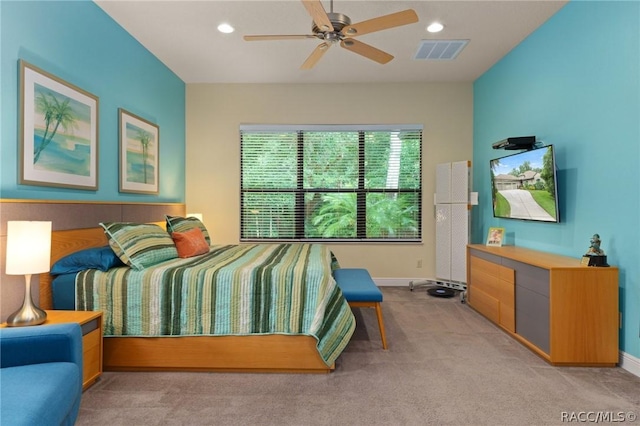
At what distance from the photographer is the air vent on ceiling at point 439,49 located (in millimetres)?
3607

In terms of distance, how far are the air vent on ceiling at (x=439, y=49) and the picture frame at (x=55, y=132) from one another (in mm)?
3287

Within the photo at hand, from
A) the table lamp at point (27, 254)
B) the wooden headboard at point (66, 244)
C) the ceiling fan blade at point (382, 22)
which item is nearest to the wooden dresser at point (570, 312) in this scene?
the ceiling fan blade at point (382, 22)

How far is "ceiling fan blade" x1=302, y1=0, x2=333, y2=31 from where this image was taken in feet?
6.95

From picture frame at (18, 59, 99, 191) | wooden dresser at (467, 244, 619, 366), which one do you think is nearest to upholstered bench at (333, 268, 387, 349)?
wooden dresser at (467, 244, 619, 366)

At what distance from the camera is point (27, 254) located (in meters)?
1.83

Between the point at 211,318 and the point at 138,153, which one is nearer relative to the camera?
the point at 211,318

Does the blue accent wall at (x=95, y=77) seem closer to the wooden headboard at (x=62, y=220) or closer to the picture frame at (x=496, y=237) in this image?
the wooden headboard at (x=62, y=220)

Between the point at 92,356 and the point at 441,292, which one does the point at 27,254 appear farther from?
the point at 441,292

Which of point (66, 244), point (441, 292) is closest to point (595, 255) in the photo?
point (441, 292)

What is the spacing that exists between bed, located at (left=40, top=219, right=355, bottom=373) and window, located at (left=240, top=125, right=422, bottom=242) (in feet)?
8.66

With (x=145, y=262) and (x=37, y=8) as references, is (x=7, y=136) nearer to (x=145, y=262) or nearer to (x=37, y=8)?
(x=37, y=8)

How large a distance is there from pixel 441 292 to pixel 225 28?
12.7ft

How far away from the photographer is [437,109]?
15.9 feet

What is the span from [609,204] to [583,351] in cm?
108
